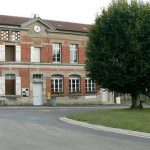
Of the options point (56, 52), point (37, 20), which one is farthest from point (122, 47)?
point (56, 52)

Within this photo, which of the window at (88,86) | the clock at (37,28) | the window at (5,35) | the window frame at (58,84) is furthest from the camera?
the window at (88,86)

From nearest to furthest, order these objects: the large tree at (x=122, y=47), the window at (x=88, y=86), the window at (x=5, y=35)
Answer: the large tree at (x=122, y=47) < the window at (x=5, y=35) < the window at (x=88, y=86)

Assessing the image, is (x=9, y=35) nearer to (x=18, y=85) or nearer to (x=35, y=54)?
(x=35, y=54)

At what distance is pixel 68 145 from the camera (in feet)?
45.4

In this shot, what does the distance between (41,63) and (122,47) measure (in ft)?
55.7

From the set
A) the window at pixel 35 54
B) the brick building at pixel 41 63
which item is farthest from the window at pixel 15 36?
the window at pixel 35 54

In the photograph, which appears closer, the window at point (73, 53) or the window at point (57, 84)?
the window at point (57, 84)

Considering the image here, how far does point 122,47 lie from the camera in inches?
1228

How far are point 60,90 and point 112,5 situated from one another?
17.3m

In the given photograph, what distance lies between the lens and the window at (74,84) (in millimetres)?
49159

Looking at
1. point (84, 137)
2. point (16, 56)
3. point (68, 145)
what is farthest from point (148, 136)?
point (16, 56)

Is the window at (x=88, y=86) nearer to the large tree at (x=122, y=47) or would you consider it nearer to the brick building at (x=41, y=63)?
the brick building at (x=41, y=63)

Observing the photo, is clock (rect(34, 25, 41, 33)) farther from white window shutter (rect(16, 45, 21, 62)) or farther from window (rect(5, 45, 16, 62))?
window (rect(5, 45, 16, 62))

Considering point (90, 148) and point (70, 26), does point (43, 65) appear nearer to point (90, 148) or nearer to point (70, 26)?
point (70, 26)
